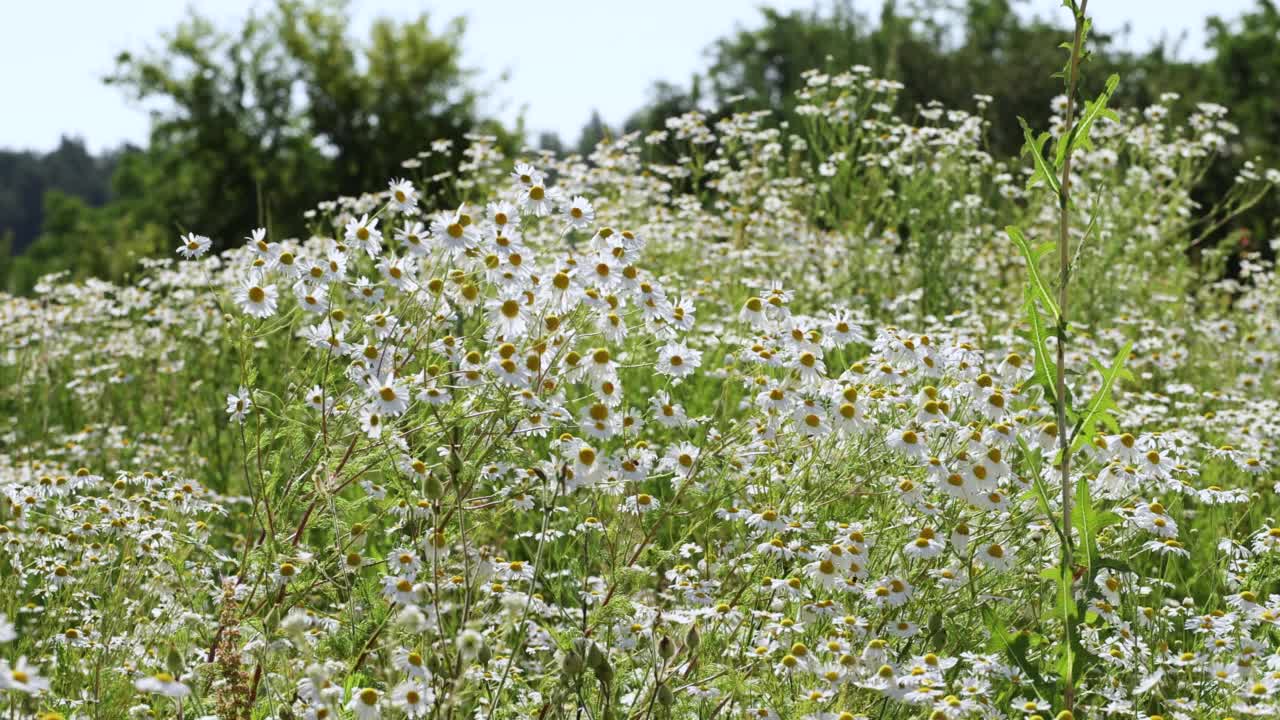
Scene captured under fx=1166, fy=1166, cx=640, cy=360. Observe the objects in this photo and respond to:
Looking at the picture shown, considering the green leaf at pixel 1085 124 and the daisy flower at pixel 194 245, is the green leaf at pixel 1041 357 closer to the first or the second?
the green leaf at pixel 1085 124

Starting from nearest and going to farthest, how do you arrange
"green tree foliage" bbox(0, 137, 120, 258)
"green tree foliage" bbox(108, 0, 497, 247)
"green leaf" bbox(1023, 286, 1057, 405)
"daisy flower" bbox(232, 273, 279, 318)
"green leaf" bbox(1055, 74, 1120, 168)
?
"green leaf" bbox(1055, 74, 1120, 168)
"green leaf" bbox(1023, 286, 1057, 405)
"daisy flower" bbox(232, 273, 279, 318)
"green tree foliage" bbox(108, 0, 497, 247)
"green tree foliage" bbox(0, 137, 120, 258)

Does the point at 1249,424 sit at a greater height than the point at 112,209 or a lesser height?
lesser

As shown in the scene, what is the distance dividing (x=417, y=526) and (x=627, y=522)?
22.1 inches

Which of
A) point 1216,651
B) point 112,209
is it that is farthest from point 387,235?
point 112,209

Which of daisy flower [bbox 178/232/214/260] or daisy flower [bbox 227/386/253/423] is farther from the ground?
daisy flower [bbox 178/232/214/260]

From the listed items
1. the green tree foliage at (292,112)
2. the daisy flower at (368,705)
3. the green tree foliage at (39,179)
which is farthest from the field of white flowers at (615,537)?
the green tree foliage at (39,179)

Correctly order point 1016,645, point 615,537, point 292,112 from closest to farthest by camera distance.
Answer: point 1016,645 → point 615,537 → point 292,112

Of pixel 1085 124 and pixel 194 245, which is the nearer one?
pixel 1085 124

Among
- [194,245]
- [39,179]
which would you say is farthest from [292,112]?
[39,179]

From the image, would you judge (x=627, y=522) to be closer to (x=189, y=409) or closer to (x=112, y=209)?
(x=189, y=409)

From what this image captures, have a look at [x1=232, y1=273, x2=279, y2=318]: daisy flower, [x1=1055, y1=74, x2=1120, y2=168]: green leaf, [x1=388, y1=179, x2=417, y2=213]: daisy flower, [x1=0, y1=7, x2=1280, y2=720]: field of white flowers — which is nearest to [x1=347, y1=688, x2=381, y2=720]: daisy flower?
[x1=0, y1=7, x2=1280, y2=720]: field of white flowers

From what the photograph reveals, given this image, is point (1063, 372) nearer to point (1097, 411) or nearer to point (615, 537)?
point (1097, 411)

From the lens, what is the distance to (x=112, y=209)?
31625 mm

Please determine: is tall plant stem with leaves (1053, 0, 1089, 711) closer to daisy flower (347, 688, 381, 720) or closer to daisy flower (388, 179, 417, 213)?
daisy flower (347, 688, 381, 720)
